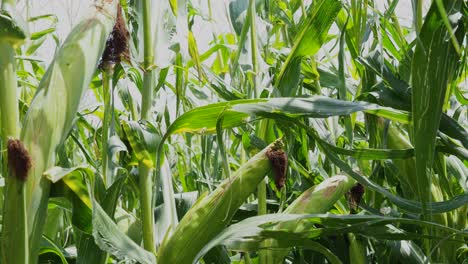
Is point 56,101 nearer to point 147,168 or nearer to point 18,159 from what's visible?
point 18,159

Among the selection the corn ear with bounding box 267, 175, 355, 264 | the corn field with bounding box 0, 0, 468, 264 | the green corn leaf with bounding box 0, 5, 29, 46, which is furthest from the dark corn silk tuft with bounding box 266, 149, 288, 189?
the green corn leaf with bounding box 0, 5, 29, 46

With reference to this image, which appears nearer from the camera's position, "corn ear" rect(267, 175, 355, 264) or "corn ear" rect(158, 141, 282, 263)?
"corn ear" rect(158, 141, 282, 263)

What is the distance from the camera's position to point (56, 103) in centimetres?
87

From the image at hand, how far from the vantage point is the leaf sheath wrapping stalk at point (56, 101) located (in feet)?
2.75

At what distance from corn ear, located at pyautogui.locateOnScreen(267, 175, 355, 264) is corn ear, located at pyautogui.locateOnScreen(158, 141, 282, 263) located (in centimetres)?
15

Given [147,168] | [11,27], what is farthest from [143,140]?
[11,27]

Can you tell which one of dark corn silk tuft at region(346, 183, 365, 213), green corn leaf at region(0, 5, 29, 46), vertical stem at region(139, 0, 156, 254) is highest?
green corn leaf at region(0, 5, 29, 46)

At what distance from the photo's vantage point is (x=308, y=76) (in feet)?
4.63

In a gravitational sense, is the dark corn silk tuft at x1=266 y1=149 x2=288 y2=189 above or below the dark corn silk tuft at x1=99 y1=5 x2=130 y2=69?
below

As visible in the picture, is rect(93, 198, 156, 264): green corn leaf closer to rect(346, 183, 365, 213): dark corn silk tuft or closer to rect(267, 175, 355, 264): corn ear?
rect(267, 175, 355, 264): corn ear

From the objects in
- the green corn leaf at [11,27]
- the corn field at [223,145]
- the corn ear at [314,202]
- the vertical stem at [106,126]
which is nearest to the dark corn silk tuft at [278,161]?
the corn field at [223,145]

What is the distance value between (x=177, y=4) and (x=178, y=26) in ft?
0.16

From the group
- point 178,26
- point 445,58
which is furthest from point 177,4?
point 445,58

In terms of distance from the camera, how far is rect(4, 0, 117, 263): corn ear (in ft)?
2.75
